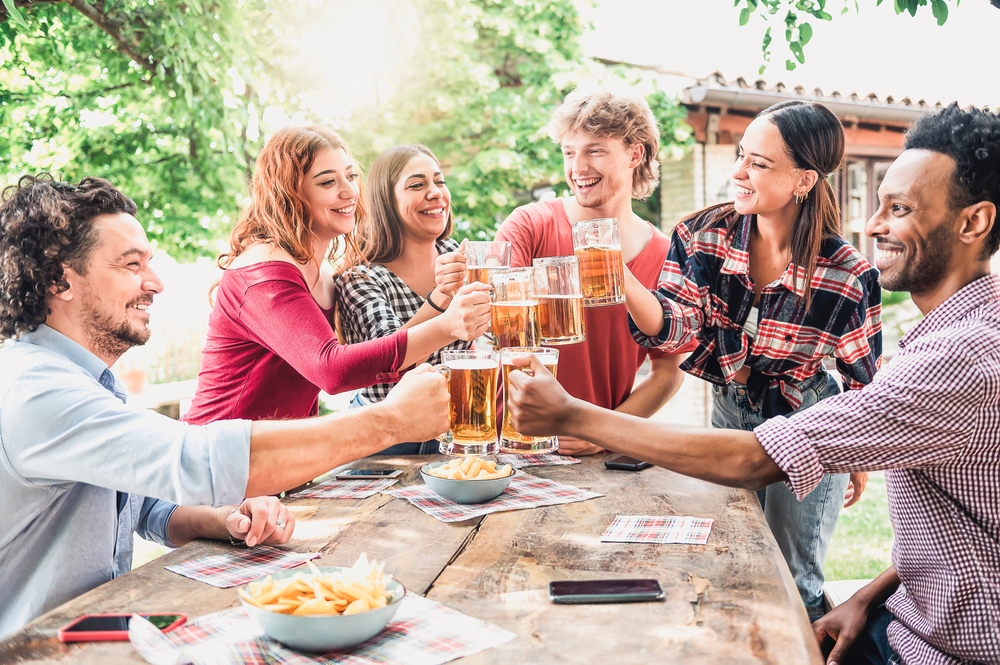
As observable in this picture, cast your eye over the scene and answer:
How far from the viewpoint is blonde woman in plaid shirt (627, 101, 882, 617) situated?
266 cm

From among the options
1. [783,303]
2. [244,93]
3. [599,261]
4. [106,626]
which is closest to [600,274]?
[599,261]

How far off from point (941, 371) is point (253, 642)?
4.47 feet

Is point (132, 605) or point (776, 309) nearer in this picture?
point (132, 605)

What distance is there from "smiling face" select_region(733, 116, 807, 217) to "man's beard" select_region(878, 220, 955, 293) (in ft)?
2.79

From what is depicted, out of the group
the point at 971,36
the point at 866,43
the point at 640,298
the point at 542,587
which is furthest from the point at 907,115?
the point at 542,587

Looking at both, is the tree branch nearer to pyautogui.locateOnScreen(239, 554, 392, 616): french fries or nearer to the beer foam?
the beer foam

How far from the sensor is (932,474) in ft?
5.61

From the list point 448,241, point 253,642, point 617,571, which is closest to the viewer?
point 253,642

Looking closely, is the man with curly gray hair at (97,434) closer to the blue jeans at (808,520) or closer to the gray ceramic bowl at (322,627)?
the gray ceramic bowl at (322,627)

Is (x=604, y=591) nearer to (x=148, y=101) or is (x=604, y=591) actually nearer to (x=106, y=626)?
(x=106, y=626)

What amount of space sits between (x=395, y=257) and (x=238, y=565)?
1613 millimetres

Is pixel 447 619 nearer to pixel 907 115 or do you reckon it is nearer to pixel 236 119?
pixel 236 119

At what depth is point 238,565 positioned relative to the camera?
1.75 meters

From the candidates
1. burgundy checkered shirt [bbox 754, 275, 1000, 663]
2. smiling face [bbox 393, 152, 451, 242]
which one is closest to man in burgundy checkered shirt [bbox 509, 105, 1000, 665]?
burgundy checkered shirt [bbox 754, 275, 1000, 663]
